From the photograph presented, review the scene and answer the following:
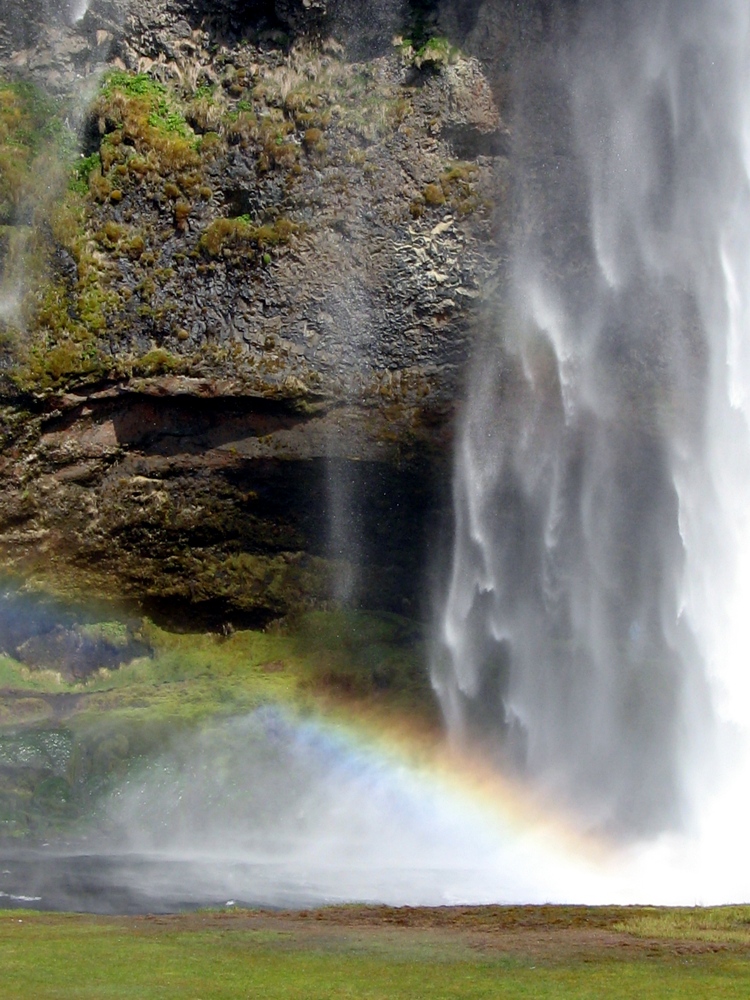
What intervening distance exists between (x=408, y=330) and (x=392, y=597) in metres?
7.33

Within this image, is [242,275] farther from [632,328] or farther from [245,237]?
[632,328]

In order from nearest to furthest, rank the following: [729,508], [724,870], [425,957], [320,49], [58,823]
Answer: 1. [425,957]
2. [724,870]
3. [58,823]
4. [729,508]
5. [320,49]

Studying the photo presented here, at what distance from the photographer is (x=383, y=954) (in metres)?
13.6

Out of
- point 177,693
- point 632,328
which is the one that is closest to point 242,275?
point 632,328

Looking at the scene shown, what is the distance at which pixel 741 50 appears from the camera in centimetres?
2900

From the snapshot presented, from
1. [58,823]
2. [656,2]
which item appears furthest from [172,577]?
[656,2]

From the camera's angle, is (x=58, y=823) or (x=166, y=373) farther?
(x=166, y=373)

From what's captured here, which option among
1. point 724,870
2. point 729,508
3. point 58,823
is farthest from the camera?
point 729,508

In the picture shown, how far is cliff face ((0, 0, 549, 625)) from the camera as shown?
28812 millimetres

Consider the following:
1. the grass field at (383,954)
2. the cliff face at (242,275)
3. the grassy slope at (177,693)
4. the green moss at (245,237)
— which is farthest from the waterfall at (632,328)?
the grass field at (383,954)

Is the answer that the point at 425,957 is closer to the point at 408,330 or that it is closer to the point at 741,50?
the point at 408,330

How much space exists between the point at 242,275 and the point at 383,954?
1939 cm

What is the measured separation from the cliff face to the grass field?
14237 mm

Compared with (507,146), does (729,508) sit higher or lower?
lower
